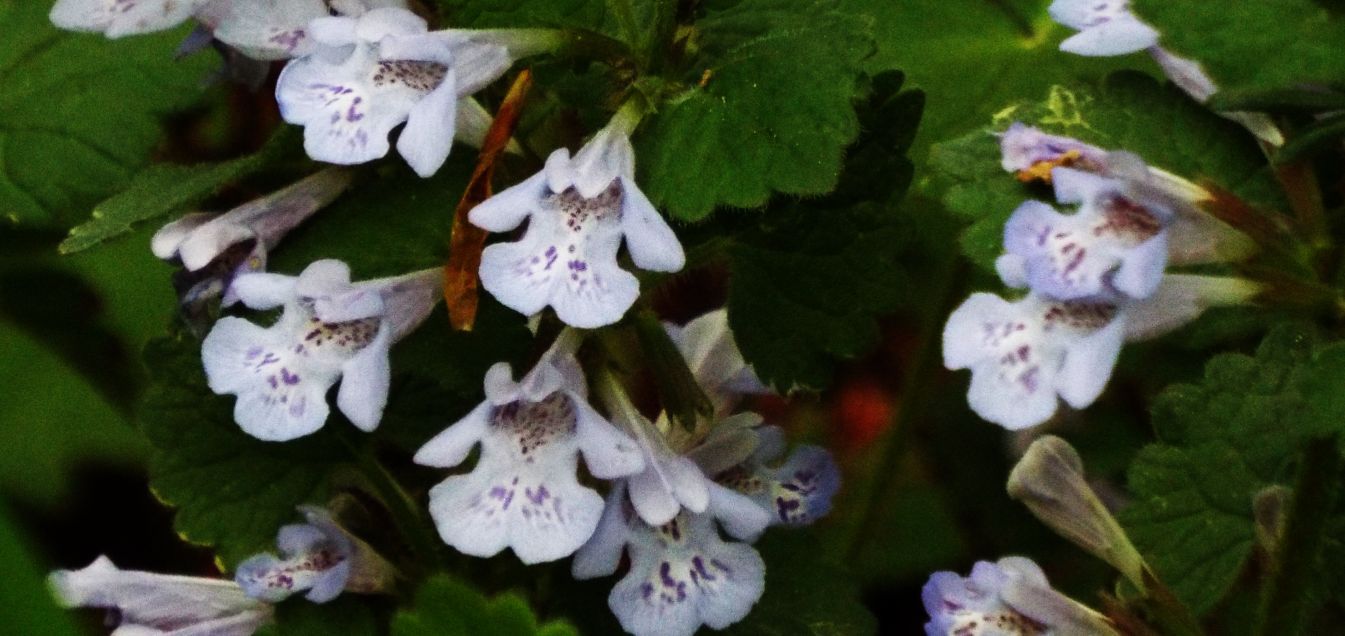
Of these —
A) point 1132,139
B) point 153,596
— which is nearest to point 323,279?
point 153,596

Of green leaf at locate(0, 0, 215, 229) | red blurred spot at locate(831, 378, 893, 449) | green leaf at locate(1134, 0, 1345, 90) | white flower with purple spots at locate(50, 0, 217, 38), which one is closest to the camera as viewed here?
green leaf at locate(1134, 0, 1345, 90)

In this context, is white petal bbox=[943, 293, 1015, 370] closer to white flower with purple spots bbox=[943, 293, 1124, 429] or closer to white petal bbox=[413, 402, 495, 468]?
white flower with purple spots bbox=[943, 293, 1124, 429]

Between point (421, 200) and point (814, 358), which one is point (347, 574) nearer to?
point (421, 200)

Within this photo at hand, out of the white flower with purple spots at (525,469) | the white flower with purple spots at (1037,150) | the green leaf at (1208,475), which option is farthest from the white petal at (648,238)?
the green leaf at (1208,475)

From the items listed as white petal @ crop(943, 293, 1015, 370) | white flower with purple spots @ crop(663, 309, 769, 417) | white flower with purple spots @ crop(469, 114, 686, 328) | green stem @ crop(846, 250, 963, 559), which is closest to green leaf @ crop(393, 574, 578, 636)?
white flower with purple spots @ crop(469, 114, 686, 328)

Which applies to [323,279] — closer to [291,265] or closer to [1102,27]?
[291,265]
